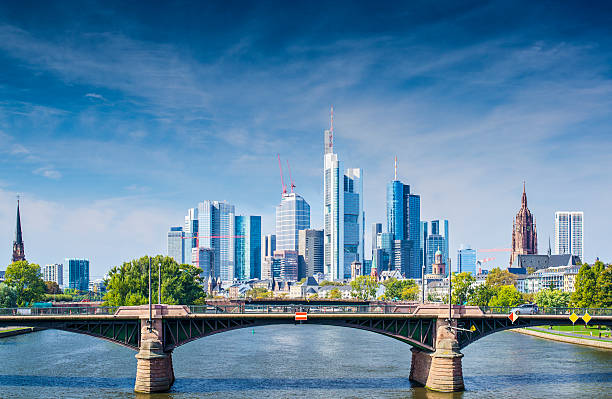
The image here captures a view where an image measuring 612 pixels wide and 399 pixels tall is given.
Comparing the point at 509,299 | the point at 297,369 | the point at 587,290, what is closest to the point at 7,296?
the point at 297,369

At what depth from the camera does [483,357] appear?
115m

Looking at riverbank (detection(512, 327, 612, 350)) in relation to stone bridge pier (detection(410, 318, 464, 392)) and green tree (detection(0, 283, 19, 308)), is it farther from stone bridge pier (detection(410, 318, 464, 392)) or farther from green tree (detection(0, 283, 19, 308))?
green tree (detection(0, 283, 19, 308))

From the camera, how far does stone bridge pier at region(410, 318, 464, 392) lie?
82500 millimetres

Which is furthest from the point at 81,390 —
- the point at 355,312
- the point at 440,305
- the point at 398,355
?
the point at 398,355

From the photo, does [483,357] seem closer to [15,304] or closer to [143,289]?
[143,289]

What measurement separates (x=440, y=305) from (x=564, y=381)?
19.8 meters

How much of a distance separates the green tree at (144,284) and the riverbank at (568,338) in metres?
84.7

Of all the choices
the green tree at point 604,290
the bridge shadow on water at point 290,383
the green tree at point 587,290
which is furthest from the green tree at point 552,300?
the bridge shadow on water at point 290,383

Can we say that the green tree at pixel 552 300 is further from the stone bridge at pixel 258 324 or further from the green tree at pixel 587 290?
the stone bridge at pixel 258 324

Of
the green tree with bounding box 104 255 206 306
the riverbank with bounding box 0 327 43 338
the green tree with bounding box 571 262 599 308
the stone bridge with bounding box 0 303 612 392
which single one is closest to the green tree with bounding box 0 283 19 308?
the riverbank with bounding box 0 327 43 338

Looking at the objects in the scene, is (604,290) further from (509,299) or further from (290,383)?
(290,383)

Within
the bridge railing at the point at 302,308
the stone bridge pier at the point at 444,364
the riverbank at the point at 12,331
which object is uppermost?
the bridge railing at the point at 302,308

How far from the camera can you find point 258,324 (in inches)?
3398

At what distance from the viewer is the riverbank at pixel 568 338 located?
124125 mm
